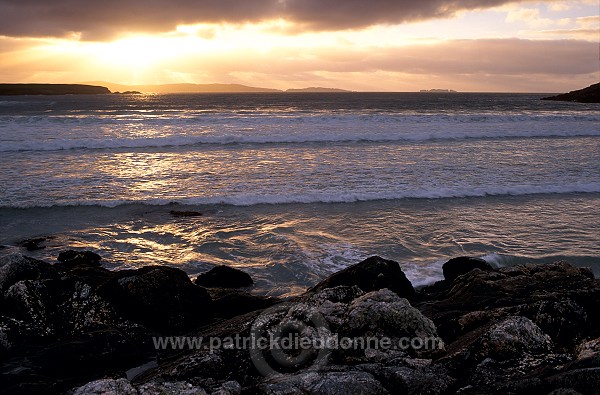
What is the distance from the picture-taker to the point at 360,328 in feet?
16.5

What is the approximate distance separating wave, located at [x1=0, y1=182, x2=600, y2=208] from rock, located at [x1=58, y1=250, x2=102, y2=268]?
16.4 ft

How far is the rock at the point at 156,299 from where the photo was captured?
677cm

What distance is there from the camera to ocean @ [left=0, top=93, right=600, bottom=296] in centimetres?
1058

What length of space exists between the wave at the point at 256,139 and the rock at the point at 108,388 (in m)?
25.8

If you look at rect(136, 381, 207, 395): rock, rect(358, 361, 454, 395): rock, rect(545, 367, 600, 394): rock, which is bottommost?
rect(136, 381, 207, 395): rock

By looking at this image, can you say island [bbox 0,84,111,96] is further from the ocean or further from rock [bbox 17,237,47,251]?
rock [bbox 17,237,47,251]

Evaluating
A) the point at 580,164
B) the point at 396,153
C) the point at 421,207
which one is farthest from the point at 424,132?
the point at 421,207

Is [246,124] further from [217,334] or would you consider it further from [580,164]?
[217,334]

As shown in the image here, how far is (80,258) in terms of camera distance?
385 inches

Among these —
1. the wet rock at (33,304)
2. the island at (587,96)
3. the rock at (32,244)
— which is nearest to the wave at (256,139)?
the rock at (32,244)

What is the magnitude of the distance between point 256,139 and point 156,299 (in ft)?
79.9

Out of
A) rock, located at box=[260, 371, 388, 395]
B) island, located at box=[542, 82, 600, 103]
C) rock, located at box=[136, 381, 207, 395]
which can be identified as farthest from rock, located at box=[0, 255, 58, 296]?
island, located at box=[542, 82, 600, 103]

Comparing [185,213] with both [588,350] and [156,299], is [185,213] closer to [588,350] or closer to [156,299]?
[156,299]

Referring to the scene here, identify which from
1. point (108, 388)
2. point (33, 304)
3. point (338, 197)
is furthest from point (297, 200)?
point (108, 388)
